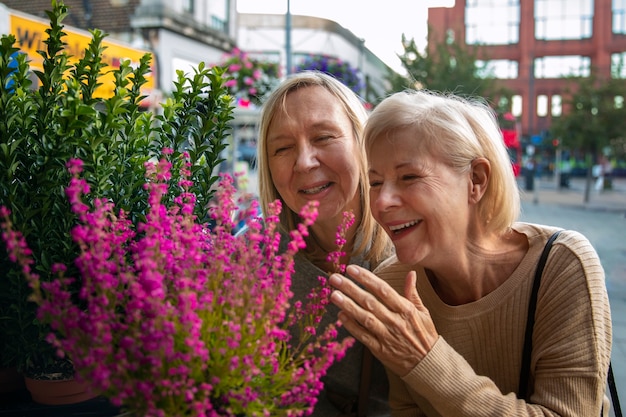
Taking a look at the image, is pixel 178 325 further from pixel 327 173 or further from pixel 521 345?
pixel 327 173

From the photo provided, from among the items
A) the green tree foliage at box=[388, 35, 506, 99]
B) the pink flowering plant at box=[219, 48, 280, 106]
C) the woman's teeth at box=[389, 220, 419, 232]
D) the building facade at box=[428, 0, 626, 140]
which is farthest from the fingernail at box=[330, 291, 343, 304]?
the building facade at box=[428, 0, 626, 140]

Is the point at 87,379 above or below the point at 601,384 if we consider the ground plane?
above

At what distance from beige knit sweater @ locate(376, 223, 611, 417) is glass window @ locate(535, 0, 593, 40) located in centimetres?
4878

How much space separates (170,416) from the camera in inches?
36.4

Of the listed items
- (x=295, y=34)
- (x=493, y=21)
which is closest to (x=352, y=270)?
(x=295, y=34)

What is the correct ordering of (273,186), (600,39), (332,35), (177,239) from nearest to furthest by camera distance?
(177,239)
(273,186)
(332,35)
(600,39)

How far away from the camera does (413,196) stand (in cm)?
154

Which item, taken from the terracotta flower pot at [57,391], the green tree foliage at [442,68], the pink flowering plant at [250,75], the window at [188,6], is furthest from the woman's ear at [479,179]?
the green tree foliage at [442,68]

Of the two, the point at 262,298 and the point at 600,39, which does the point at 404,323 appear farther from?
the point at 600,39

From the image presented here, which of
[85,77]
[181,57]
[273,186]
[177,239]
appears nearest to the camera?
[177,239]

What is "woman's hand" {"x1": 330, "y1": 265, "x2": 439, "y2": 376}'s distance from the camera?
1225 millimetres

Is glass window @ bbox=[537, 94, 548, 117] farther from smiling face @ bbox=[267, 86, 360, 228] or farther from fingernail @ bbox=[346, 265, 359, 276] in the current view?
fingernail @ bbox=[346, 265, 359, 276]

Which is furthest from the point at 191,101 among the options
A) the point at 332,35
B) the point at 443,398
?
the point at 332,35

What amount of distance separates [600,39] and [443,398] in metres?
49.6
